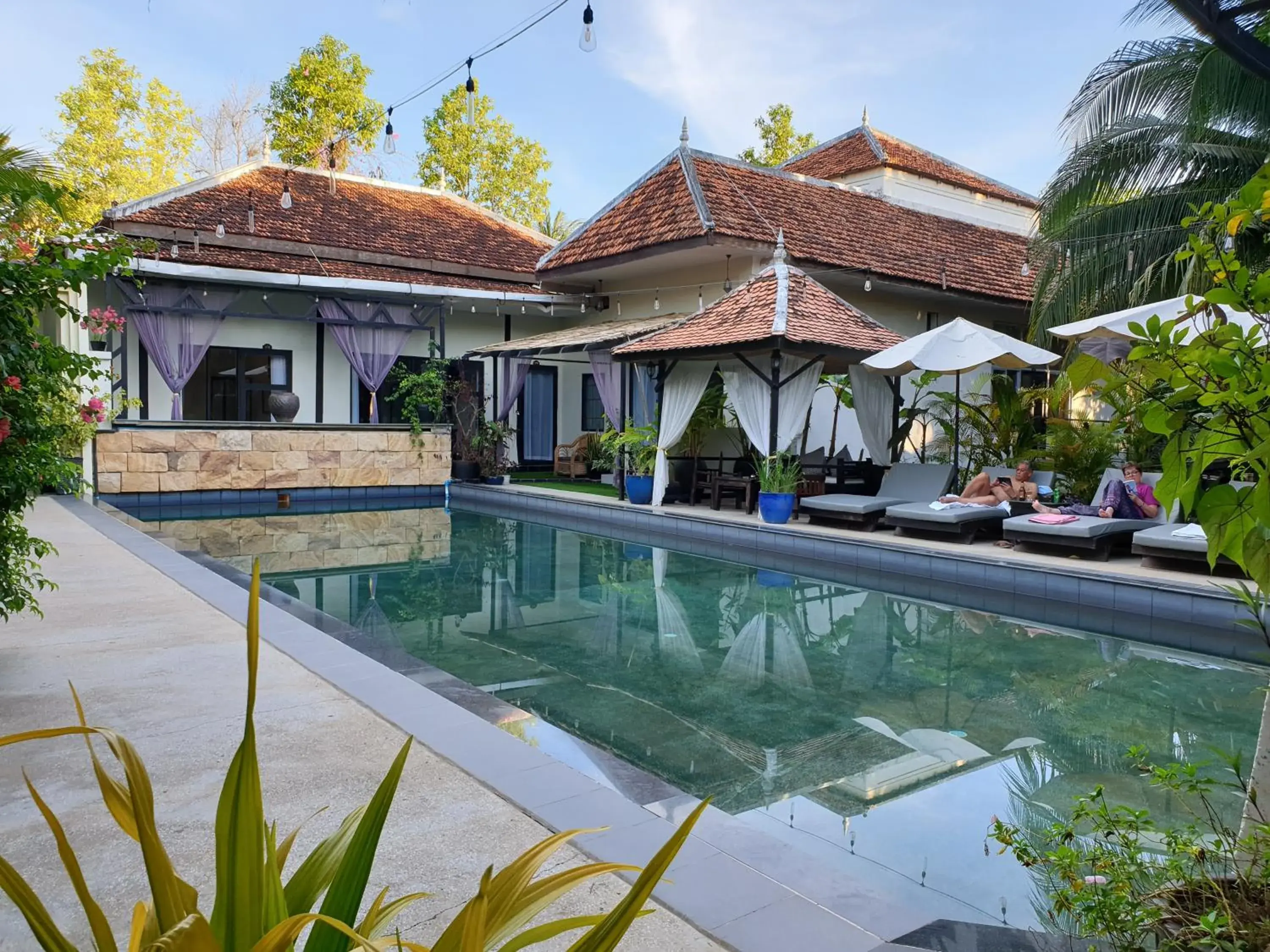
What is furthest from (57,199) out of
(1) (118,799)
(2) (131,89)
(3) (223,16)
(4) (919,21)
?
(2) (131,89)

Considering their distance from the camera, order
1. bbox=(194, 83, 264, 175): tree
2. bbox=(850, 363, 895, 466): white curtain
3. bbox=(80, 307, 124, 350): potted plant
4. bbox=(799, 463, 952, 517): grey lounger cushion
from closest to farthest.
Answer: bbox=(80, 307, 124, 350): potted plant, bbox=(799, 463, 952, 517): grey lounger cushion, bbox=(850, 363, 895, 466): white curtain, bbox=(194, 83, 264, 175): tree

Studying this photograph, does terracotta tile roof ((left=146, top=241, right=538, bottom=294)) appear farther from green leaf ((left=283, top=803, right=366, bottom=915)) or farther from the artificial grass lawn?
green leaf ((left=283, top=803, right=366, bottom=915))

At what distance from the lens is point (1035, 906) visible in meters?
2.76

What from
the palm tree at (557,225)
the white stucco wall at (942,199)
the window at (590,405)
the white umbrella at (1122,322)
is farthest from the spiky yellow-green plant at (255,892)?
the palm tree at (557,225)

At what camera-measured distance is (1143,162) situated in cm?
1134

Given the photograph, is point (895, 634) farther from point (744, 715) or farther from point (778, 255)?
point (778, 255)

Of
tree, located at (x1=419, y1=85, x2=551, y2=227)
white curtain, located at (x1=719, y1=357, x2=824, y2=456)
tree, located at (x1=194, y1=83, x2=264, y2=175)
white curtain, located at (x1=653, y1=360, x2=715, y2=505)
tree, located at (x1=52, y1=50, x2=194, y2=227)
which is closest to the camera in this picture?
white curtain, located at (x1=719, y1=357, x2=824, y2=456)

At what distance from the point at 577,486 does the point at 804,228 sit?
5.44 meters

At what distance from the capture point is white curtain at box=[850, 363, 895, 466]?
11680 mm

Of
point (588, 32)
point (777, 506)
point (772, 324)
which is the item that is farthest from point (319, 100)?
point (777, 506)

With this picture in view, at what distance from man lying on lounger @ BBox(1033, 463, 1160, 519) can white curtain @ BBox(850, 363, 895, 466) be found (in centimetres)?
346

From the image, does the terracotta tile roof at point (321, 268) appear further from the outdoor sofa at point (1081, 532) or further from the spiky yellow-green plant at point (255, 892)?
the spiky yellow-green plant at point (255, 892)

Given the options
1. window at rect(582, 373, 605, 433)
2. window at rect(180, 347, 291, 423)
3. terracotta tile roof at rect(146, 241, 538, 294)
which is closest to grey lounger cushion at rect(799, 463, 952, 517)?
window at rect(582, 373, 605, 433)

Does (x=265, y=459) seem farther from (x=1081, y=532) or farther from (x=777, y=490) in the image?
(x=1081, y=532)
